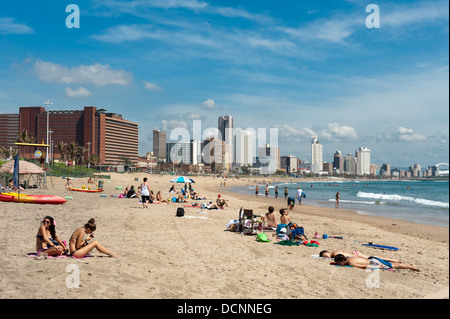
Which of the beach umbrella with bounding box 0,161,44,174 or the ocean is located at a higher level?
the beach umbrella with bounding box 0,161,44,174

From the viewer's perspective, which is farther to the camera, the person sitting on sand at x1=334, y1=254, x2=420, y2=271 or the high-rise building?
the high-rise building

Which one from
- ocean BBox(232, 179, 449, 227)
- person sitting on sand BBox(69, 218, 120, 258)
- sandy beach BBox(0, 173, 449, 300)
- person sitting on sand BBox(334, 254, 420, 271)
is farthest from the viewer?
ocean BBox(232, 179, 449, 227)

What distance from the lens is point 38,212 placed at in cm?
1505

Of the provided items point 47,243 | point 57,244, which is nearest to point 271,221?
point 57,244

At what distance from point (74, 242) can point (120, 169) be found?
135m

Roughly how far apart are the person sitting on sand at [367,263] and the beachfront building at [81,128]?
543ft

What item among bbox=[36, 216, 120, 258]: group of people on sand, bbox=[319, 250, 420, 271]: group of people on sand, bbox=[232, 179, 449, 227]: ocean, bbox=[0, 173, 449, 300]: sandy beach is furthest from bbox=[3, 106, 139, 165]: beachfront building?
bbox=[319, 250, 420, 271]: group of people on sand

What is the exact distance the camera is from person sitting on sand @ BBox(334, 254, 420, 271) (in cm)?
817

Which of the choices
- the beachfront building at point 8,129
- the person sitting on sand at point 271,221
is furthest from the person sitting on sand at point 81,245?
the beachfront building at point 8,129

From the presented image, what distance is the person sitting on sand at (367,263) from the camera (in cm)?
817

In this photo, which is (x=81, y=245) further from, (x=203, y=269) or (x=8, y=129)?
(x=8, y=129)

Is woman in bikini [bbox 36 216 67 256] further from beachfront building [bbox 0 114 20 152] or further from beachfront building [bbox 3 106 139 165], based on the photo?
beachfront building [bbox 0 114 20 152]

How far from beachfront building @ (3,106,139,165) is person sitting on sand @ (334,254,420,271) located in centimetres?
16552
